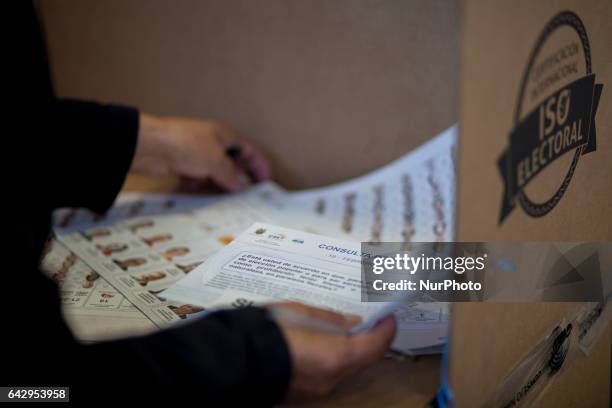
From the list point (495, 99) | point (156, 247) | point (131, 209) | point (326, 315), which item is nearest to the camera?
point (495, 99)

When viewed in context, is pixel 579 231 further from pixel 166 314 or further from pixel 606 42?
pixel 166 314

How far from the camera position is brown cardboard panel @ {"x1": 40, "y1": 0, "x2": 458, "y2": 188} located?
28.0 inches

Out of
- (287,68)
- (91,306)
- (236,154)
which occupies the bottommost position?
(91,306)

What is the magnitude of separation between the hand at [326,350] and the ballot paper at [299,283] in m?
0.01

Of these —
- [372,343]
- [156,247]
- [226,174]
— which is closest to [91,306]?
[156,247]

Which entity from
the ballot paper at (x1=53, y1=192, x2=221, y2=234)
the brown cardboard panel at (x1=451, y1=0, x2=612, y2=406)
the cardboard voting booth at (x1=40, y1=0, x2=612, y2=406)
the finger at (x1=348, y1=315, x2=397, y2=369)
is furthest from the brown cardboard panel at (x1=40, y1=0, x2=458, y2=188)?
the finger at (x1=348, y1=315, x2=397, y2=369)

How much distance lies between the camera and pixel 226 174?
0.82 meters

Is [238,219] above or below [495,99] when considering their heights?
below

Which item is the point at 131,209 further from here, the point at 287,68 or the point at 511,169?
the point at 511,169

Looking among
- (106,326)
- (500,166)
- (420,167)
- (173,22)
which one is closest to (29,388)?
(106,326)

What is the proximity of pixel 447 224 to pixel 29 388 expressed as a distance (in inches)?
19.3

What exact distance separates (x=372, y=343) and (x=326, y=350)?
0.13ft

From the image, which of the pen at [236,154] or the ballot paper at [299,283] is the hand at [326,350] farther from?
the pen at [236,154]

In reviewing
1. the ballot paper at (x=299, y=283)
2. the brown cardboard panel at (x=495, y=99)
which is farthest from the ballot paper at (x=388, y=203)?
the brown cardboard panel at (x=495, y=99)
